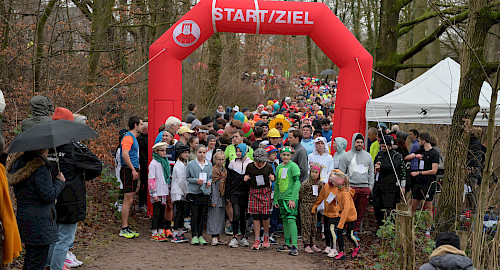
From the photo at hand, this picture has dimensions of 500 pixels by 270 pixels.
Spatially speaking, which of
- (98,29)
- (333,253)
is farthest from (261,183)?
(98,29)

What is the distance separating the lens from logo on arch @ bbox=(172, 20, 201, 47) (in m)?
10.2

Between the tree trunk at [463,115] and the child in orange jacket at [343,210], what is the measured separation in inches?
49.0

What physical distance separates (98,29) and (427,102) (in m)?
6.59

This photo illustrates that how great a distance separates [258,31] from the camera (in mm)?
10516

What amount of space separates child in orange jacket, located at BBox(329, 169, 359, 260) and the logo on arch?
4.02 metres

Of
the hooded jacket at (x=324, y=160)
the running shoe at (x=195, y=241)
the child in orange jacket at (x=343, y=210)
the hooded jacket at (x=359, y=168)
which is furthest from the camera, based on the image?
the hooded jacket at (x=324, y=160)

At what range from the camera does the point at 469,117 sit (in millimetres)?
7332


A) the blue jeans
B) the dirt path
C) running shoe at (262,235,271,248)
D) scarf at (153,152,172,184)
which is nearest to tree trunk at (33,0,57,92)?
scarf at (153,152,172,184)

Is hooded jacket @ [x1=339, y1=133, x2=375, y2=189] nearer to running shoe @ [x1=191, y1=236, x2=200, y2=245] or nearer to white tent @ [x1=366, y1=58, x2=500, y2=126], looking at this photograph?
white tent @ [x1=366, y1=58, x2=500, y2=126]

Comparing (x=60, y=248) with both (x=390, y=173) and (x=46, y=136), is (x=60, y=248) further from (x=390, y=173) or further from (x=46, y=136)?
(x=390, y=173)

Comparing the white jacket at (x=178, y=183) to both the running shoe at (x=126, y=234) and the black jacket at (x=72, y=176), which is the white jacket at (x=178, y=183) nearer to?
the running shoe at (x=126, y=234)

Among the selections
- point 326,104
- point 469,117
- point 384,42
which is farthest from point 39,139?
point 326,104

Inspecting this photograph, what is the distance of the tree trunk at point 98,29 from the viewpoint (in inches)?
429

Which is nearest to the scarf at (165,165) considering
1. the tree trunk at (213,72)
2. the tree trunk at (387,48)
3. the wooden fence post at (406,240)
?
the wooden fence post at (406,240)
